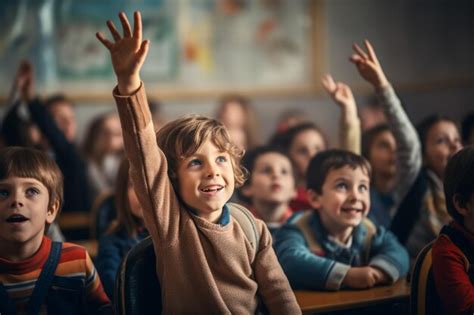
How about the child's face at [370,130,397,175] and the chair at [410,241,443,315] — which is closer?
the chair at [410,241,443,315]

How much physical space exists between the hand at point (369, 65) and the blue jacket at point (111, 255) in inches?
43.9

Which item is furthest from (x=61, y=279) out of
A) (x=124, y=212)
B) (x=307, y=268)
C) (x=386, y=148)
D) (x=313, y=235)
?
(x=386, y=148)

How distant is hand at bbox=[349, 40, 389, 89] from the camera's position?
264 centimetres

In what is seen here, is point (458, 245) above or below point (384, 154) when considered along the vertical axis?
below

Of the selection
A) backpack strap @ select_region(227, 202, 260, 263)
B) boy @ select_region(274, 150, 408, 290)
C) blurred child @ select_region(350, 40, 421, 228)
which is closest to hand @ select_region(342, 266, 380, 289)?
boy @ select_region(274, 150, 408, 290)

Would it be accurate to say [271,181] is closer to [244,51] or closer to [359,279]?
→ [359,279]

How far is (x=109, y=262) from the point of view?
2465mm

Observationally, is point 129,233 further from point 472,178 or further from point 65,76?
point 65,76

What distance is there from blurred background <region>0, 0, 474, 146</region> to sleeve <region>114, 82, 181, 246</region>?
4291 mm

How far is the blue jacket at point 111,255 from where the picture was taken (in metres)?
2.41

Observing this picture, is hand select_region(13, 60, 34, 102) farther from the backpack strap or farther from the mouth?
the backpack strap

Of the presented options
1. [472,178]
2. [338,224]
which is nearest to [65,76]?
[338,224]

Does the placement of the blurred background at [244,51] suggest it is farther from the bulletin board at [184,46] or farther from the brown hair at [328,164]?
the brown hair at [328,164]

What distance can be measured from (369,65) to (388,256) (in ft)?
2.57
